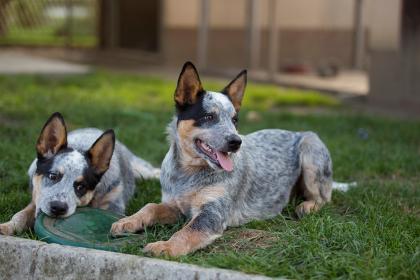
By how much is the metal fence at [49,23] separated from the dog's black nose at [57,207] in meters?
16.1

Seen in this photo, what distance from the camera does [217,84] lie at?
45.4ft

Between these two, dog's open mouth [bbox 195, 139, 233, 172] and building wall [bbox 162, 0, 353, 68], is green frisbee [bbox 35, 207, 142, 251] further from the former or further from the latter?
building wall [bbox 162, 0, 353, 68]

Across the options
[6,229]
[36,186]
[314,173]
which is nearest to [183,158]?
[36,186]

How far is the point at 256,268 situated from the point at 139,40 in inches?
591

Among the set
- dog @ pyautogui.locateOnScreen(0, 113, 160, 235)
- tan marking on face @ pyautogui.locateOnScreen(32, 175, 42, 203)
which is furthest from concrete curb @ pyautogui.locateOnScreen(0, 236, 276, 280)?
tan marking on face @ pyautogui.locateOnScreen(32, 175, 42, 203)

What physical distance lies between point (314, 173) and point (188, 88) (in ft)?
4.36

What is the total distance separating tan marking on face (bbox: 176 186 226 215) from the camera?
218 inches

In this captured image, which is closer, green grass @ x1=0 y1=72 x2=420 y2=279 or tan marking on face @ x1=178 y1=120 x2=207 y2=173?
green grass @ x1=0 y1=72 x2=420 y2=279

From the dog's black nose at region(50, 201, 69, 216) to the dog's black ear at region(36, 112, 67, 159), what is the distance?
0.45 metres

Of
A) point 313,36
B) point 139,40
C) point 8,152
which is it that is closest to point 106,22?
point 139,40

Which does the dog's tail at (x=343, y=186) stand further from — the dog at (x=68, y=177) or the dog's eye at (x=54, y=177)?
the dog's eye at (x=54, y=177)

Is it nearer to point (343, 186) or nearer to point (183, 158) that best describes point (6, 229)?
point (183, 158)

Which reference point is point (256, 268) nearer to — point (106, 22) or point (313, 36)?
point (313, 36)

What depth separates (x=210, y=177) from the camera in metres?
5.67
